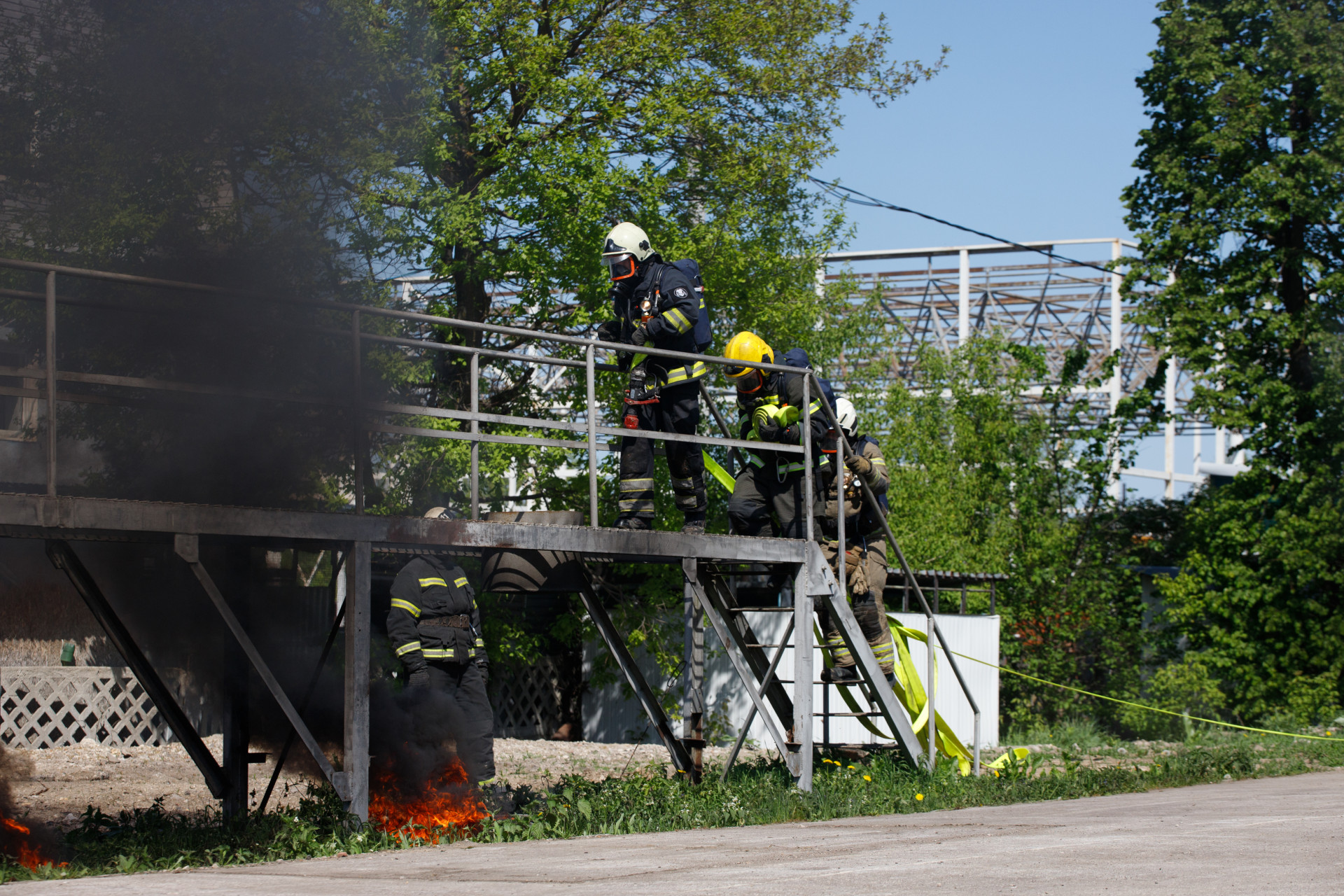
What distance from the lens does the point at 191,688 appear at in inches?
627

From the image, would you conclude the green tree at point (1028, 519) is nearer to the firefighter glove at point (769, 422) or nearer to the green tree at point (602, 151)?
the green tree at point (602, 151)

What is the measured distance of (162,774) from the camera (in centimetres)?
1326

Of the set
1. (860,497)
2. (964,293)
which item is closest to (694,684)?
(860,497)

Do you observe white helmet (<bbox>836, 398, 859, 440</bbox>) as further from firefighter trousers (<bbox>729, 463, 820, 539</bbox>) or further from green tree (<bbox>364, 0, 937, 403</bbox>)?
green tree (<bbox>364, 0, 937, 403</bbox>)

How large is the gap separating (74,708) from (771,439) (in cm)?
1004

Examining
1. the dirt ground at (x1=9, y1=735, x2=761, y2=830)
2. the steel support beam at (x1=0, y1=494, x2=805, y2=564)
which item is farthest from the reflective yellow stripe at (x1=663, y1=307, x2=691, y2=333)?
the dirt ground at (x1=9, y1=735, x2=761, y2=830)

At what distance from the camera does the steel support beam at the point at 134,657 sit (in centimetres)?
798

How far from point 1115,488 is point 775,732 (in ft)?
77.5

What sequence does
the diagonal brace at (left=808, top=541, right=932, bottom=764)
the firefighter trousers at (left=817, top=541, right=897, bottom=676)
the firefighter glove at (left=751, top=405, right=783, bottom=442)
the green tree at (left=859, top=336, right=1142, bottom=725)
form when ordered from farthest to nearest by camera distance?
the green tree at (left=859, top=336, right=1142, bottom=725) < the firefighter trousers at (left=817, top=541, right=897, bottom=676) < the diagonal brace at (left=808, top=541, right=932, bottom=764) < the firefighter glove at (left=751, top=405, right=783, bottom=442)

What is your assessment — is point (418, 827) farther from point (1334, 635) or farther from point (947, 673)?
point (1334, 635)

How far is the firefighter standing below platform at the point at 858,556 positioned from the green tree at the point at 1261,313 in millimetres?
11861

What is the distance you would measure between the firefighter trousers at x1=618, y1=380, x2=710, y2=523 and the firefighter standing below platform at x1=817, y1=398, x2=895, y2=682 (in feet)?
4.17

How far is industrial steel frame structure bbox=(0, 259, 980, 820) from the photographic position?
6.82 m

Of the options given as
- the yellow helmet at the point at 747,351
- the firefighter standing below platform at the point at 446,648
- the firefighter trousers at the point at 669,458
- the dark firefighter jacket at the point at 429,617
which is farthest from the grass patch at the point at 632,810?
the yellow helmet at the point at 747,351
